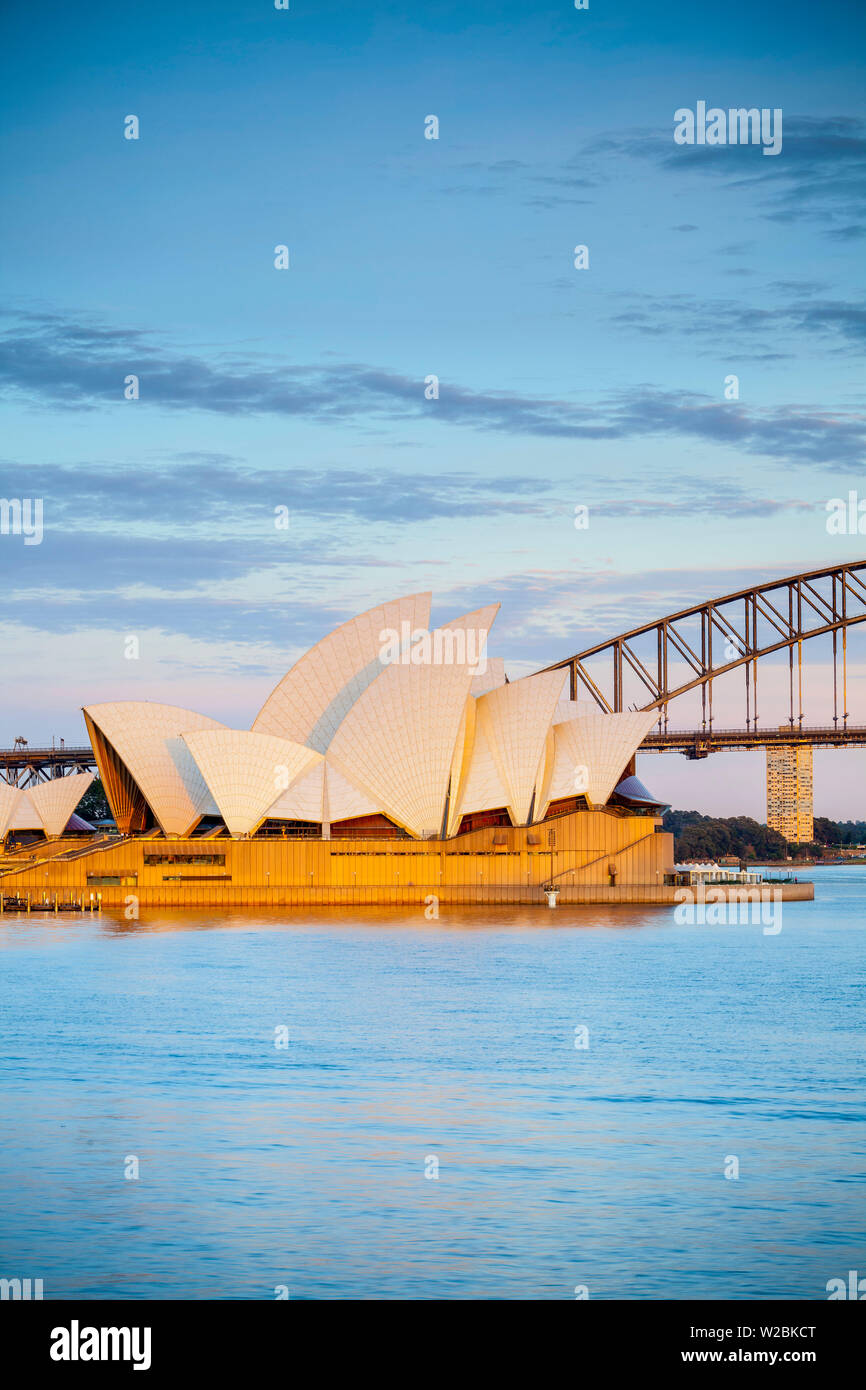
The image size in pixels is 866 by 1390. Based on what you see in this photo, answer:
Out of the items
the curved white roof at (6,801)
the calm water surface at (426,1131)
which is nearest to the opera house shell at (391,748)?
the curved white roof at (6,801)

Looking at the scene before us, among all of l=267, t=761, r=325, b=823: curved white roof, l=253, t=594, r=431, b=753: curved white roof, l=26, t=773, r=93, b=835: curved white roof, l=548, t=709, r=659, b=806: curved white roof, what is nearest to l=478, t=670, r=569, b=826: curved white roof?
l=548, t=709, r=659, b=806: curved white roof

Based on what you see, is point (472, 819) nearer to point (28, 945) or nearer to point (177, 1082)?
point (28, 945)

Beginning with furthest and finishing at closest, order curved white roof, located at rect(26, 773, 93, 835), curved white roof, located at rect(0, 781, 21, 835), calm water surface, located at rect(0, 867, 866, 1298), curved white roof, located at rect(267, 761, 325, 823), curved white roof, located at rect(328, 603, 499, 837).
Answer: curved white roof, located at rect(26, 773, 93, 835) < curved white roof, located at rect(0, 781, 21, 835) < curved white roof, located at rect(267, 761, 325, 823) < curved white roof, located at rect(328, 603, 499, 837) < calm water surface, located at rect(0, 867, 866, 1298)

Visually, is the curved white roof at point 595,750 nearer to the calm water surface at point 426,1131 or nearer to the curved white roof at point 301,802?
the curved white roof at point 301,802

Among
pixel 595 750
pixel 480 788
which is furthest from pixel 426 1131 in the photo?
pixel 595 750

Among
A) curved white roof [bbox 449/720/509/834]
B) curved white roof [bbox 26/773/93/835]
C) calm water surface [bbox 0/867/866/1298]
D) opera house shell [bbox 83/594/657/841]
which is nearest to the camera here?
calm water surface [bbox 0/867/866/1298]

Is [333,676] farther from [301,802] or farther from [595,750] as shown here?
[595,750]

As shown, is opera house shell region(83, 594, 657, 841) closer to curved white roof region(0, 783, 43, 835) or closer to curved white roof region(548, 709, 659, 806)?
curved white roof region(548, 709, 659, 806)
